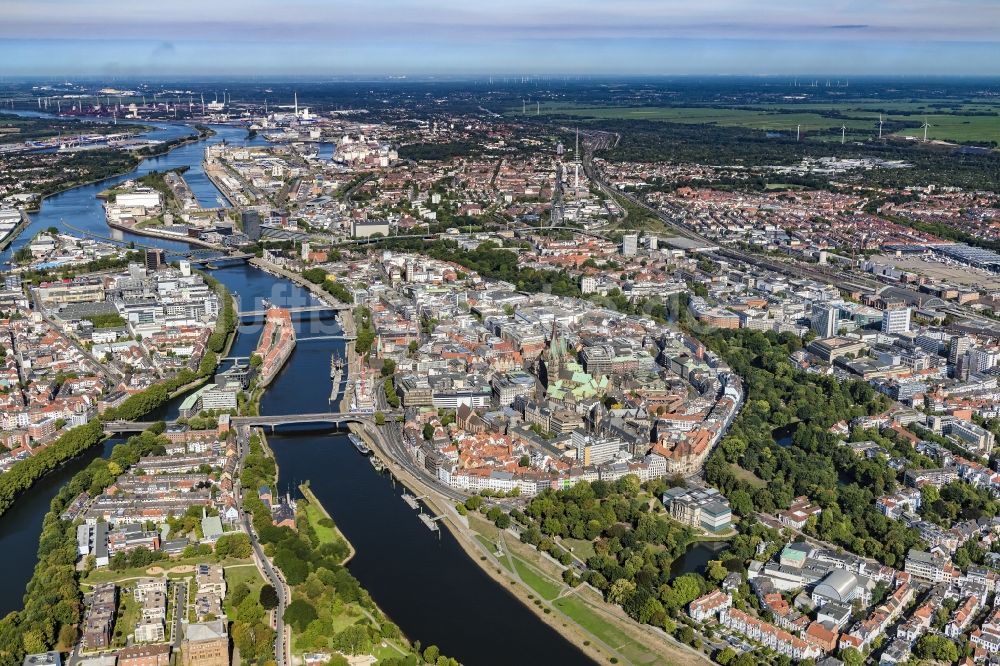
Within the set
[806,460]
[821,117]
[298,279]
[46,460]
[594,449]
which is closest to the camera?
[594,449]

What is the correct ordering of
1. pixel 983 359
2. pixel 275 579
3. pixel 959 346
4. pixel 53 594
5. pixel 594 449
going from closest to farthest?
pixel 53 594 → pixel 275 579 → pixel 594 449 → pixel 983 359 → pixel 959 346

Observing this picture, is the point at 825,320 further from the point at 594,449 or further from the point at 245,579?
the point at 245,579

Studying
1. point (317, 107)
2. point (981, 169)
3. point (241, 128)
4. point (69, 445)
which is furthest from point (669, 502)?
point (317, 107)

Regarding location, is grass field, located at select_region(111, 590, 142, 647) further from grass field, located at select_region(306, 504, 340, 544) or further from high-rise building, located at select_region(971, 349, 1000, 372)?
high-rise building, located at select_region(971, 349, 1000, 372)

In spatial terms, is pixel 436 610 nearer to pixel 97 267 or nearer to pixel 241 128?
pixel 97 267

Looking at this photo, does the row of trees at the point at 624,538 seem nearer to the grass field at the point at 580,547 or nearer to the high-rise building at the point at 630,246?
the grass field at the point at 580,547

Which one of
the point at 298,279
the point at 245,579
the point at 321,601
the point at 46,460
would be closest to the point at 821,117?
the point at 298,279
